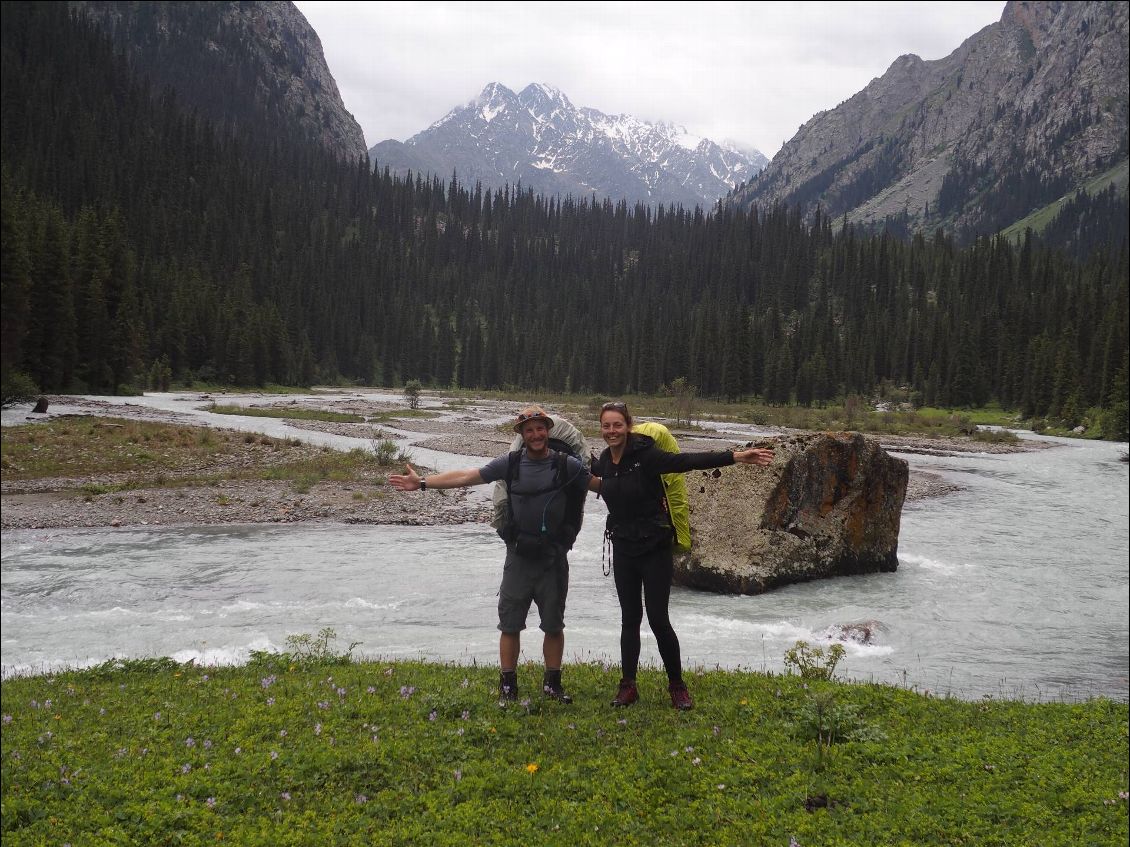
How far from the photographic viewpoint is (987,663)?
12305 mm

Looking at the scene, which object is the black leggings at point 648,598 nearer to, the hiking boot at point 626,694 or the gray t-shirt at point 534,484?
the hiking boot at point 626,694

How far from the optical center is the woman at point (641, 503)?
711cm

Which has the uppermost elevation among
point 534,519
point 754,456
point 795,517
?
point 754,456

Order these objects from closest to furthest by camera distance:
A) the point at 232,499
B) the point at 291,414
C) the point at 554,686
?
1. the point at 554,686
2. the point at 232,499
3. the point at 291,414

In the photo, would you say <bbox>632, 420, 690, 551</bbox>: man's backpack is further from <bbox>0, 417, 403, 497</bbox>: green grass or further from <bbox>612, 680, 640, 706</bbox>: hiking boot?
<bbox>0, 417, 403, 497</bbox>: green grass

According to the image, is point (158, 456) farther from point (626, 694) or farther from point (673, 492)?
point (673, 492)

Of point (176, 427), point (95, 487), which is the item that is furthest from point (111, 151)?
point (95, 487)

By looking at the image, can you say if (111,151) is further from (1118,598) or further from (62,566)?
(1118,598)

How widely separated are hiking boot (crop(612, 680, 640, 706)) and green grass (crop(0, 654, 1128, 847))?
0.46ft

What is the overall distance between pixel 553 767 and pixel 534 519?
238cm

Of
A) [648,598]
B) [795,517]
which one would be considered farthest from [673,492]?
[795,517]

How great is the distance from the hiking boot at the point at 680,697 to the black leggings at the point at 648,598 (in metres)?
0.09

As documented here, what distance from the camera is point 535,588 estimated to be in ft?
25.4

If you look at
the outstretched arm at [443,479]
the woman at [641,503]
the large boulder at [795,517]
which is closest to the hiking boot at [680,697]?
the woman at [641,503]
